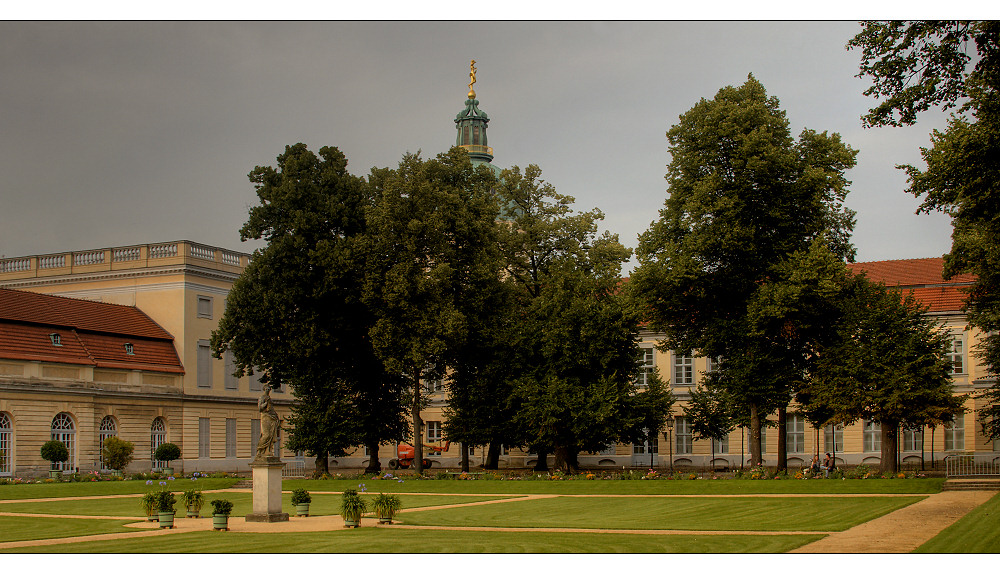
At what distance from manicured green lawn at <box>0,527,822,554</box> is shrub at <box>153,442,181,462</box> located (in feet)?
122

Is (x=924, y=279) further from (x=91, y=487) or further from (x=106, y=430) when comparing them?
(x=106, y=430)

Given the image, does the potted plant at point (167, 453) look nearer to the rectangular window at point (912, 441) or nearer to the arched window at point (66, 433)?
the arched window at point (66, 433)

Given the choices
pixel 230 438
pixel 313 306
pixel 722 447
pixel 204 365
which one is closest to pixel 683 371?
pixel 722 447

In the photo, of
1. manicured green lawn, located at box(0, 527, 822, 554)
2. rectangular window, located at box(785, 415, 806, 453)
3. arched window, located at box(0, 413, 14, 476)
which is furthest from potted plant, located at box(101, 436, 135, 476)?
rectangular window, located at box(785, 415, 806, 453)

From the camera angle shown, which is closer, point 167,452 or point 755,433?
point 755,433

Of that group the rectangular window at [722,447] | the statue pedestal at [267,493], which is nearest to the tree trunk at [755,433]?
the rectangular window at [722,447]

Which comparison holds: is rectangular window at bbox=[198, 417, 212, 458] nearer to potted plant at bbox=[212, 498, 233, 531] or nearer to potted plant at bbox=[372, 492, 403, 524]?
potted plant at bbox=[372, 492, 403, 524]

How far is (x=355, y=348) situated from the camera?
50.4 m

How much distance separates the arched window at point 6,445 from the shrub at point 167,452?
27.7 feet

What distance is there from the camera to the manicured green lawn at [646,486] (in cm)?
3531

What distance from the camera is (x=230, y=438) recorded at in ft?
214

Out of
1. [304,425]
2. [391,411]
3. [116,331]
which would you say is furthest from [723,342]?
[116,331]

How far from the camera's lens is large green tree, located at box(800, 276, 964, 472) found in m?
41.0

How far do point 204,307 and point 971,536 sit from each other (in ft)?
171
